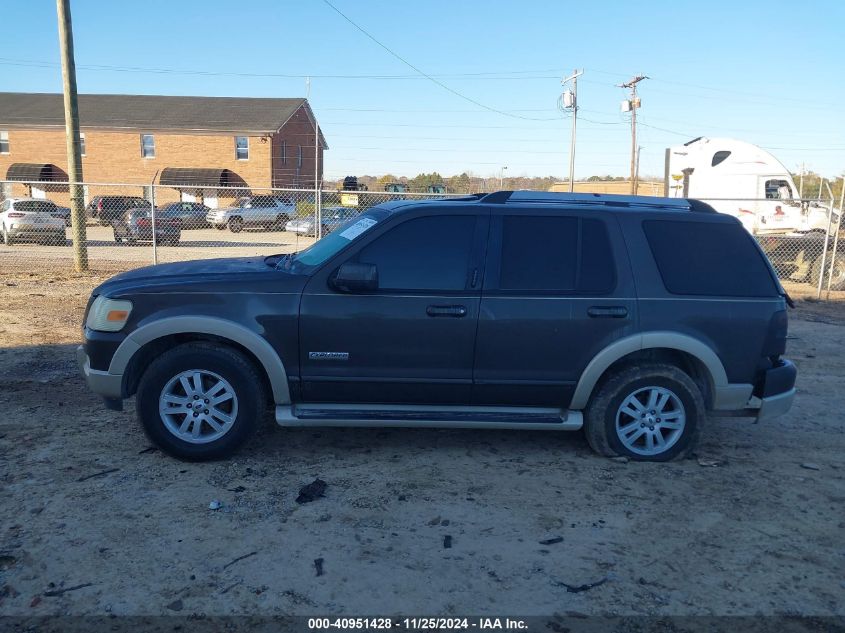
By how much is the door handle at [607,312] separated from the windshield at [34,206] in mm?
19907

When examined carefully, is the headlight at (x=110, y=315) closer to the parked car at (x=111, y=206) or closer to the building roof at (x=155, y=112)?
the parked car at (x=111, y=206)

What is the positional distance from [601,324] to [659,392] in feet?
2.17

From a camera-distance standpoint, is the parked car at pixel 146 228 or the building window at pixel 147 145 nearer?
the parked car at pixel 146 228

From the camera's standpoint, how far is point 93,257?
1747cm

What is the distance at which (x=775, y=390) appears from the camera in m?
4.89

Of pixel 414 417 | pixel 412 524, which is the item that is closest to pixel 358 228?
pixel 414 417

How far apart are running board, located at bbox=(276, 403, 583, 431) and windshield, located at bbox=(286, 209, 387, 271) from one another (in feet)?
3.27

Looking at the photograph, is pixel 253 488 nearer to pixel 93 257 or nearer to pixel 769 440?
pixel 769 440

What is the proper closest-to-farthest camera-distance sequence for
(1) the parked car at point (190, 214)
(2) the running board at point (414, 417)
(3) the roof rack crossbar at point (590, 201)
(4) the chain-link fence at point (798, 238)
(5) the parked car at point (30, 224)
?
(2) the running board at point (414, 417), (3) the roof rack crossbar at point (590, 201), (4) the chain-link fence at point (798, 238), (5) the parked car at point (30, 224), (1) the parked car at point (190, 214)

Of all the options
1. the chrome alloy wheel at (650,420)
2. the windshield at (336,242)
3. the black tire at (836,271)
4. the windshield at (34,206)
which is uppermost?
the windshield at (34,206)

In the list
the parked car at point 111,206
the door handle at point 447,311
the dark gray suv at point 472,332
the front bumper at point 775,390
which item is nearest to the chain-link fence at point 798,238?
the front bumper at point 775,390

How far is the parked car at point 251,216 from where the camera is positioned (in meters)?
27.0

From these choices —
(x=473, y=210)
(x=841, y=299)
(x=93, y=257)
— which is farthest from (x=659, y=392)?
(x=93, y=257)

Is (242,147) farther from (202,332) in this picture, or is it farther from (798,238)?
(202,332)
